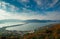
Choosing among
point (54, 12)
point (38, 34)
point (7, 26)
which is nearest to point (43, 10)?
point (54, 12)

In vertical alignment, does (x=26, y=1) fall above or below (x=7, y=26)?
above

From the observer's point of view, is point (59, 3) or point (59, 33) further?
point (59, 3)

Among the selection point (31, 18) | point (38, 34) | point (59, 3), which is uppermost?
point (59, 3)

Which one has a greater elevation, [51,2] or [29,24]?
[51,2]

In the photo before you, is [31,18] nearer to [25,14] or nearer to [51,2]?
[25,14]

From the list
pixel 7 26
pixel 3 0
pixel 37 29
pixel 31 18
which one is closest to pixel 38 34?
pixel 37 29

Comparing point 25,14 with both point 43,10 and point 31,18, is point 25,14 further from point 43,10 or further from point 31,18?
point 43,10
